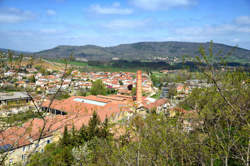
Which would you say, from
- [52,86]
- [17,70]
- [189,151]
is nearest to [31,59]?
[17,70]

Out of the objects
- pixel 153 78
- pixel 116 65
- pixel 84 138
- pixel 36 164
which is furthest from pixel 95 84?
pixel 116 65

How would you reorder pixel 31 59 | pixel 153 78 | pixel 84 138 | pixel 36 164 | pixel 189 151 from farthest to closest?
pixel 153 78 → pixel 84 138 → pixel 36 164 → pixel 189 151 → pixel 31 59

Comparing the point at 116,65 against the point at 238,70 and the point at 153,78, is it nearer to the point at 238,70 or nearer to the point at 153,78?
the point at 153,78

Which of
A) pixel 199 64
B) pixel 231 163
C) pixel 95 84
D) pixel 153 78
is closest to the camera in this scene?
pixel 199 64

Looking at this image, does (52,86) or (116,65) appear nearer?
(52,86)

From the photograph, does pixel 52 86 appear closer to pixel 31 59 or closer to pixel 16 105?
pixel 31 59

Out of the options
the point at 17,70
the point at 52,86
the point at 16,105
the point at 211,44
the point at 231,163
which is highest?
the point at 211,44

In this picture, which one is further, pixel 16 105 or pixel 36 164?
pixel 36 164

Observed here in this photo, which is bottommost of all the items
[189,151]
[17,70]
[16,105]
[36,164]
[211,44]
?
[36,164]

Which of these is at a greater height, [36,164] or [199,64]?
[199,64]
